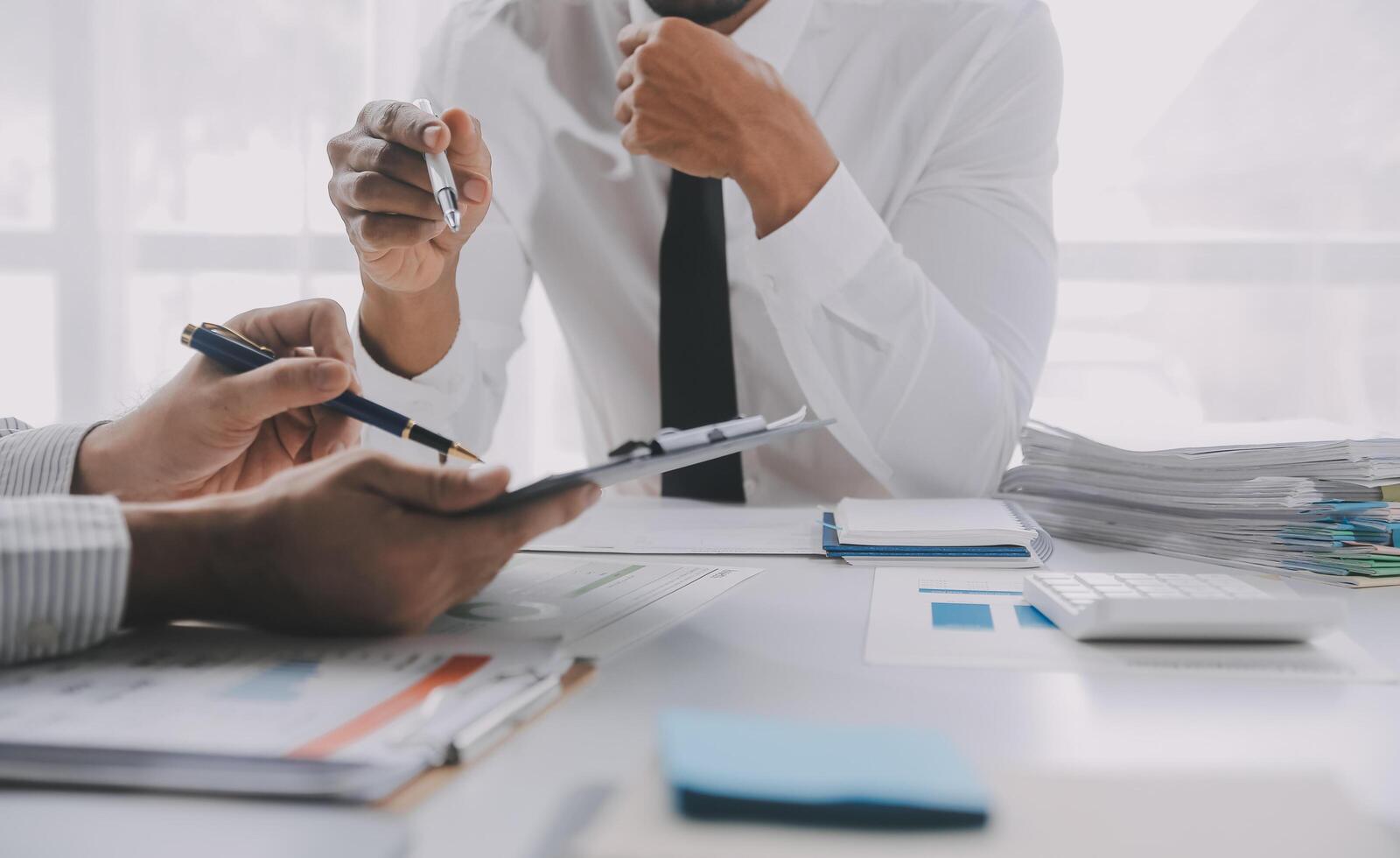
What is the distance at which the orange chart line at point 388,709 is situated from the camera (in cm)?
30

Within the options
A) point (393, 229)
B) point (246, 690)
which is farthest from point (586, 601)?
point (393, 229)

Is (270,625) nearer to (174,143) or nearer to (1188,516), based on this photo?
(1188,516)

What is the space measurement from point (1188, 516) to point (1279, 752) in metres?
0.46

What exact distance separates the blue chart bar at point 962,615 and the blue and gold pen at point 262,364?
34 cm

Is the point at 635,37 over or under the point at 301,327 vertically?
over

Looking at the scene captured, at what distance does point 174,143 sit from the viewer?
2.30 m

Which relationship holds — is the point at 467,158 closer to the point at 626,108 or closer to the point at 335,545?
the point at 626,108

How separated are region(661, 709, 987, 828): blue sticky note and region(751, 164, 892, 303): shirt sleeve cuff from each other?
→ 2.34ft

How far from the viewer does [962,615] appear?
54cm

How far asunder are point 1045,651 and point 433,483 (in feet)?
0.97

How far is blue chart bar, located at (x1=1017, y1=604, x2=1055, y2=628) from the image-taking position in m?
0.52

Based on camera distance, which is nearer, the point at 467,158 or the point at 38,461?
the point at 38,461

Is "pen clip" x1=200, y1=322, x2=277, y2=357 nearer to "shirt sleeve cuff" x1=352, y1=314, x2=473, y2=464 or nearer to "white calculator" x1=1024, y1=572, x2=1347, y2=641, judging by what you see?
"shirt sleeve cuff" x1=352, y1=314, x2=473, y2=464

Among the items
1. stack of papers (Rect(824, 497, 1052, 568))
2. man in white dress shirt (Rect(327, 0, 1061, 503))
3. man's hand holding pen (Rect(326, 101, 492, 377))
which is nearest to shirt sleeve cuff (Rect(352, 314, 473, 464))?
man in white dress shirt (Rect(327, 0, 1061, 503))
